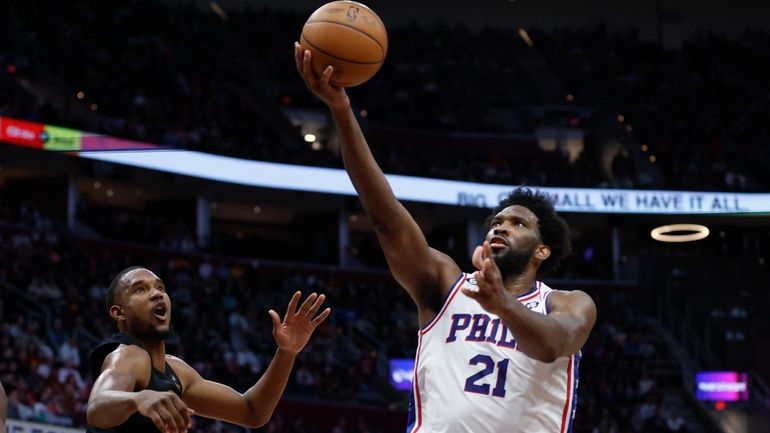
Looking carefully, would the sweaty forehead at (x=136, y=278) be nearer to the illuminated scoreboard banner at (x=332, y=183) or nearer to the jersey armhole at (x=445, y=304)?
the jersey armhole at (x=445, y=304)

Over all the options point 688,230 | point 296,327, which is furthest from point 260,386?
point 688,230

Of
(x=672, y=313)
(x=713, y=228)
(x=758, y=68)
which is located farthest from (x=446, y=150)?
(x=713, y=228)

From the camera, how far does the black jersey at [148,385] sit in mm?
4684

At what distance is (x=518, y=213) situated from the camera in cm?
460

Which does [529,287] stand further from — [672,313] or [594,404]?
[672,313]

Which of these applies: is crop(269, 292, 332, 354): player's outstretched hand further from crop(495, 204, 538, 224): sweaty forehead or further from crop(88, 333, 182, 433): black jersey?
crop(495, 204, 538, 224): sweaty forehead

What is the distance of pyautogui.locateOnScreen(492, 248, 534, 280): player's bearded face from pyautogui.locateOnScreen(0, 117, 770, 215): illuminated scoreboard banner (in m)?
18.0

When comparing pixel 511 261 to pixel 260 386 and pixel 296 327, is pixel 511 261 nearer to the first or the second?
pixel 296 327

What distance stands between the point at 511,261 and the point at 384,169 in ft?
72.3

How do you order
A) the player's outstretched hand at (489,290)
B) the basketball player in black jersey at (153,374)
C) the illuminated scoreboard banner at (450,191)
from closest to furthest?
1. the player's outstretched hand at (489,290)
2. the basketball player in black jersey at (153,374)
3. the illuminated scoreboard banner at (450,191)

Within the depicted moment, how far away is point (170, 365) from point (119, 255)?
17.4 metres

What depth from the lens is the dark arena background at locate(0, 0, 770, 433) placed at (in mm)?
19953

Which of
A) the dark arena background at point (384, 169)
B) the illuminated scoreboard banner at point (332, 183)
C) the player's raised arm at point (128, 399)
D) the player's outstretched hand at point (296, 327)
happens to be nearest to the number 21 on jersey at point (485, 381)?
the player's raised arm at point (128, 399)

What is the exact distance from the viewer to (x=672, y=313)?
25.9 m
